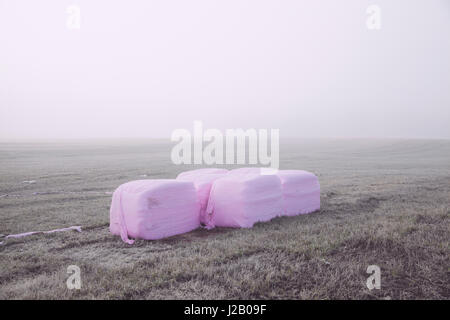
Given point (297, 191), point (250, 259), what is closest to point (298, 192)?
point (297, 191)

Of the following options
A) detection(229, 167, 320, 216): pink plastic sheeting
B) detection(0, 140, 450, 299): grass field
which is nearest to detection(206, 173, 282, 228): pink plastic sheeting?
detection(0, 140, 450, 299): grass field

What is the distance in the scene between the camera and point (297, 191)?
686 cm

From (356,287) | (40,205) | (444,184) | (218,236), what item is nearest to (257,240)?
(218,236)

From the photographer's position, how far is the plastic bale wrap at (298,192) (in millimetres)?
6738

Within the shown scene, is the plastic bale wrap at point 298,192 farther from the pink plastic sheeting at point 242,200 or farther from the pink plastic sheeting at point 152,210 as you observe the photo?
the pink plastic sheeting at point 152,210

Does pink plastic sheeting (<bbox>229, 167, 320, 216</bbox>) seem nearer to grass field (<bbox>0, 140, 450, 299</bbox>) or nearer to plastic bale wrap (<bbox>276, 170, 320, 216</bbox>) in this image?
plastic bale wrap (<bbox>276, 170, 320, 216</bbox>)

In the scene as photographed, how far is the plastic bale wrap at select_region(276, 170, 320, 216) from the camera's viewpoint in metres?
6.74

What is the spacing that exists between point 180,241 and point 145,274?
149cm

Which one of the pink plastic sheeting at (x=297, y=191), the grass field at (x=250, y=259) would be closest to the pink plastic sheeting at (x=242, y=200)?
the grass field at (x=250, y=259)

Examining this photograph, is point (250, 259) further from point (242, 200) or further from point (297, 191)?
point (297, 191)

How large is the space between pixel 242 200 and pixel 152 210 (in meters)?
1.61

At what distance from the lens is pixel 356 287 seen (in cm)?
352

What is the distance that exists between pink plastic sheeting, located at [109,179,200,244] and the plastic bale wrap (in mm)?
2045

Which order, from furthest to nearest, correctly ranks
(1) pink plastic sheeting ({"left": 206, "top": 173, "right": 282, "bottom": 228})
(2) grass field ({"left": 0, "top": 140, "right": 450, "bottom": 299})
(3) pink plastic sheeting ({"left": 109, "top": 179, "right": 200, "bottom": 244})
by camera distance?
(1) pink plastic sheeting ({"left": 206, "top": 173, "right": 282, "bottom": 228})
(3) pink plastic sheeting ({"left": 109, "top": 179, "right": 200, "bottom": 244})
(2) grass field ({"left": 0, "top": 140, "right": 450, "bottom": 299})
